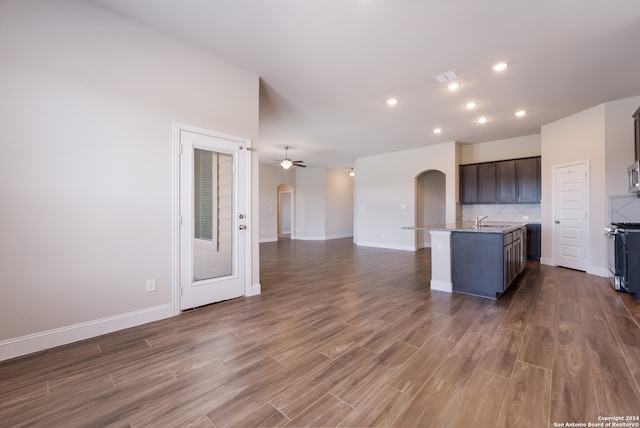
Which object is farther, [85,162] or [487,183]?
[487,183]

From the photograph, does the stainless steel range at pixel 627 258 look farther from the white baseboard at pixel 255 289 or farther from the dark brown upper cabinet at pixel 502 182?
the white baseboard at pixel 255 289

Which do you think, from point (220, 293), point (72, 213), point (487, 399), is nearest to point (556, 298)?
point (487, 399)

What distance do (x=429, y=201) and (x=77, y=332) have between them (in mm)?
8616

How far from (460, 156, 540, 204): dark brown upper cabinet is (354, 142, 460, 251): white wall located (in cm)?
35

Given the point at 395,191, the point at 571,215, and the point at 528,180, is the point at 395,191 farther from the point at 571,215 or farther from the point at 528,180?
the point at 571,215

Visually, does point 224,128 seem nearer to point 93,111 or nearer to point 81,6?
point 93,111

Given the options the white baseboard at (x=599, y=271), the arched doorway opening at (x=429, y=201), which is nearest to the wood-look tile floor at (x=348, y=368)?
the white baseboard at (x=599, y=271)

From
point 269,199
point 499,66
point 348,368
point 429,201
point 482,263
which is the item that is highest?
point 499,66

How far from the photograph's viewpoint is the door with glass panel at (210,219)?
A: 10.2 feet

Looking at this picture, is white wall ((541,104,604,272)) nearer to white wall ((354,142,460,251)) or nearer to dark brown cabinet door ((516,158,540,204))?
dark brown cabinet door ((516,158,540,204))

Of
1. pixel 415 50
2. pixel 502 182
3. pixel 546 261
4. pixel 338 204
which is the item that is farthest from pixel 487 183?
pixel 338 204

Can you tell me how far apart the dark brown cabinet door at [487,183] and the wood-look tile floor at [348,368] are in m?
3.67

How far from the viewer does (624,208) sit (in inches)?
177

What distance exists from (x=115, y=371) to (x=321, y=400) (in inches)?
61.0
